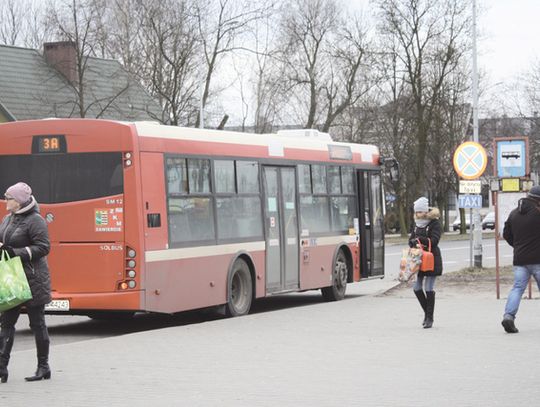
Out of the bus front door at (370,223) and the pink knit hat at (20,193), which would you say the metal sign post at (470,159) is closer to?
the bus front door at (370,223)

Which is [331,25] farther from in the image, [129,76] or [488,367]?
[488,367]

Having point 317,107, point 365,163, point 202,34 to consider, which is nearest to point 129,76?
point 202,34

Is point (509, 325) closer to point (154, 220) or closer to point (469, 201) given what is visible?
point (154, 220)

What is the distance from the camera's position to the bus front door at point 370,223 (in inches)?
919

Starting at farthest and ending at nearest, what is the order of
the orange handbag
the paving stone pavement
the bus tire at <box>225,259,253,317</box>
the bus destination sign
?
the bus tire at <box>225,259,253,317</box> < the bus destination sign < the orange handbag < the paving stone pavement

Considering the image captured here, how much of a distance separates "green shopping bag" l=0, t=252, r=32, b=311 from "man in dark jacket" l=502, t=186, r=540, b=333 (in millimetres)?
6600

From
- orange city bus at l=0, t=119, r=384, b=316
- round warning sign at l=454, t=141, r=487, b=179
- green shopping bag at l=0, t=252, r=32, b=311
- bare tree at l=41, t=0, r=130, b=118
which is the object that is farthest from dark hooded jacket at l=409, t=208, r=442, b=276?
bare tree at l=41, t=0, r=130, b=118

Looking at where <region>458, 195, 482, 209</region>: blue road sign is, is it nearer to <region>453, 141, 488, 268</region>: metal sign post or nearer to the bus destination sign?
<region>453, 141, 488, 268</region>: metal sign post

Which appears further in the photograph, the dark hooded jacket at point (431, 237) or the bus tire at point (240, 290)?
the bus tire at point (240, 290)

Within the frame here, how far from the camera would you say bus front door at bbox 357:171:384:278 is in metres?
23.3

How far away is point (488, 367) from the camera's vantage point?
37.9 feet

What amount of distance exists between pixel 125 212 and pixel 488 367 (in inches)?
238

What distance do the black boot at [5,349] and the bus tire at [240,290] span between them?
751 cm

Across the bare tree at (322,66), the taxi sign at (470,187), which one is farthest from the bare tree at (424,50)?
the taxi sign at (470,187)
